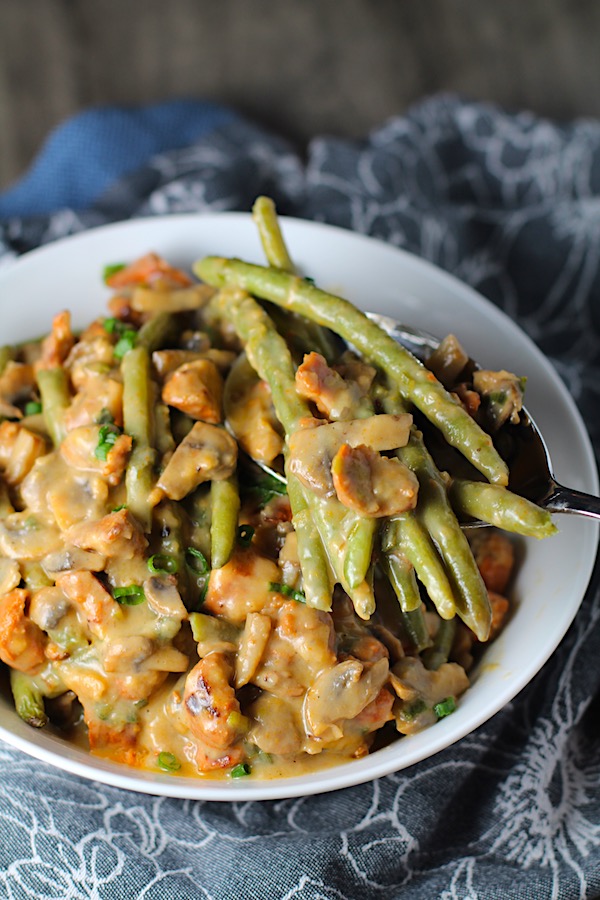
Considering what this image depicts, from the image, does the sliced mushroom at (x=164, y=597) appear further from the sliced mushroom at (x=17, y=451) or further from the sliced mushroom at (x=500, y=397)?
the sliced mushroom at (x=500, y=397)

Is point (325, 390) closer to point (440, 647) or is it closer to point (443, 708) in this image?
point (440, 647)

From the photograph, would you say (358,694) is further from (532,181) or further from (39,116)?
(39,116)

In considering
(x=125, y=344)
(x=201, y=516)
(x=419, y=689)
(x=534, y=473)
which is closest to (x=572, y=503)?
(x=534, y=473)

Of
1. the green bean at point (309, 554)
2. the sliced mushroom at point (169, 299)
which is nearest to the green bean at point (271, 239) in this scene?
the sliced mushroom at point (169, 299)

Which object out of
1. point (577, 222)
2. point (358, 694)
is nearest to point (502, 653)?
point (358, 694)

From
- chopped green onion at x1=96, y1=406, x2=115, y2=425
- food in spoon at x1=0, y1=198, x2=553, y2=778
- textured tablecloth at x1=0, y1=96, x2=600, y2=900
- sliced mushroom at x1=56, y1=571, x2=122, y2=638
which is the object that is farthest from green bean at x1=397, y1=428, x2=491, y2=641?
chopped green onion at x1=96, y1=406, x2=115, y2=425
